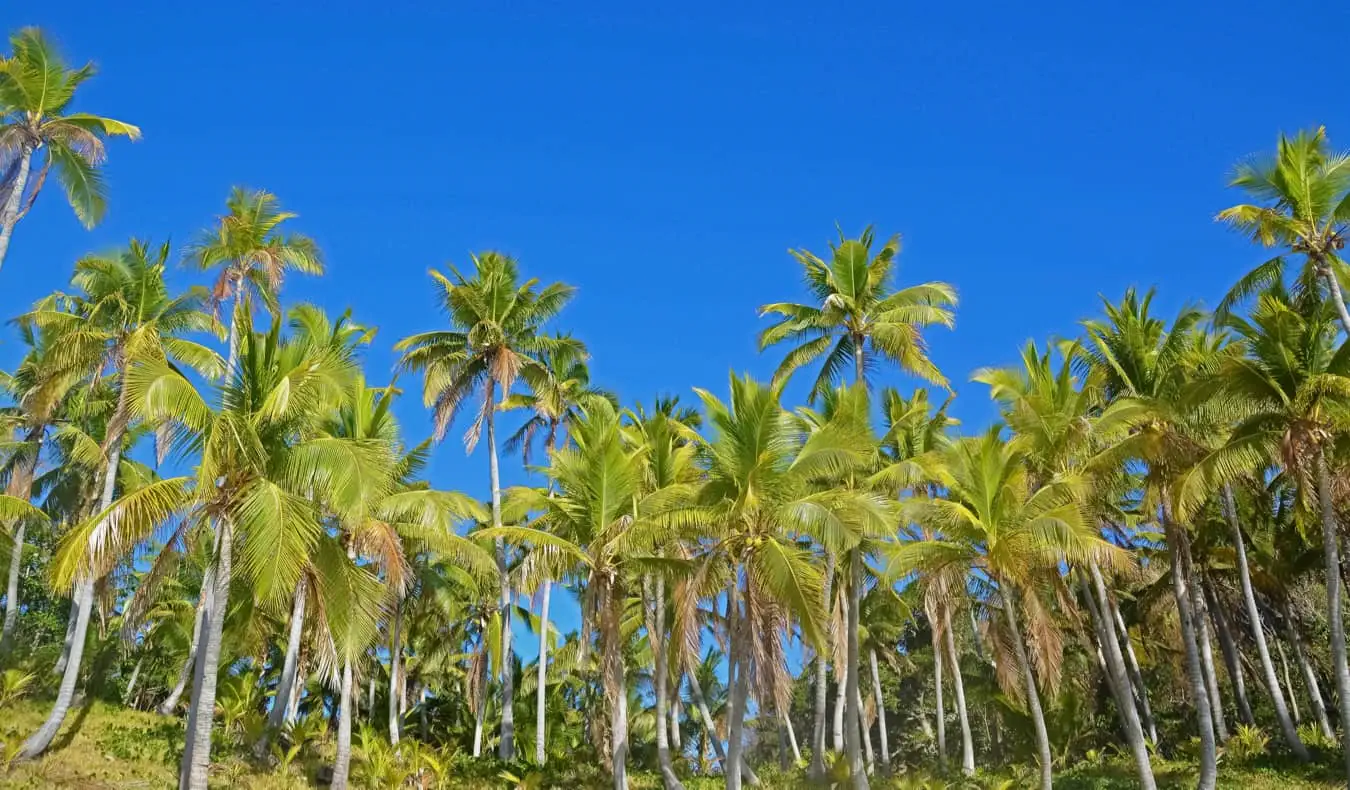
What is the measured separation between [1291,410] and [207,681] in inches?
767

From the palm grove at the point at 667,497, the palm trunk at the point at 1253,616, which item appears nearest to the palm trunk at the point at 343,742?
the palm grove at the point at 667,497

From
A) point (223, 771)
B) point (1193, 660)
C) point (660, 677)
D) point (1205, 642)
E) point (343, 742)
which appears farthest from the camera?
point (1205, 642)

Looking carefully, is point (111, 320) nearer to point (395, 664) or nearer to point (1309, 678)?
point (395, 664)

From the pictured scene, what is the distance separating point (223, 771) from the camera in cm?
2308

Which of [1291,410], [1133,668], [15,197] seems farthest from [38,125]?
[1133,668]

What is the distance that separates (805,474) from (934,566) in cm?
378

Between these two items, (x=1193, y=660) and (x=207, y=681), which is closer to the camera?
(x=207, y=681)

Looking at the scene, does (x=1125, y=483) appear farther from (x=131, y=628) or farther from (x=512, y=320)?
(x=131, y=628)

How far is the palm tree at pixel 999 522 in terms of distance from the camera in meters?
19.0

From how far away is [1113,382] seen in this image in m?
23.7

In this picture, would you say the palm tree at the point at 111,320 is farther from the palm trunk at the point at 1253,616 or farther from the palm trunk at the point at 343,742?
the palm trunk at the point at 1253,616

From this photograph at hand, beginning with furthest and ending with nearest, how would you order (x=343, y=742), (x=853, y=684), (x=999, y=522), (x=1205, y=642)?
1. (x=1205, y=642)
2. (x=853, y=684)
3. (x=343, y=742)
4. (x=999, y=522)

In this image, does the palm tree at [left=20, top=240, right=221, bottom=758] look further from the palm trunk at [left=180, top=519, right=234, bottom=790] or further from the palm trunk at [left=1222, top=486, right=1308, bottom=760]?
the palm trunk at [left=1222, top=486, right=1308, bottom=760]

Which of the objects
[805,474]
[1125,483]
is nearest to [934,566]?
[805,474]
